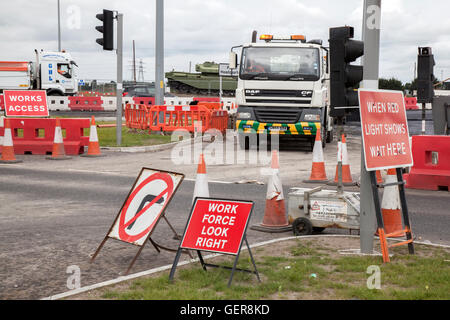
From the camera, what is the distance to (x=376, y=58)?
6262 millimetres

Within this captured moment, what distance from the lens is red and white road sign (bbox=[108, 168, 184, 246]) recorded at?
19.7ft

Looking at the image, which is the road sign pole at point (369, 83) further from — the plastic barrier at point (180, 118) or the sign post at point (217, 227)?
the plastic barrier at point (180, 118)

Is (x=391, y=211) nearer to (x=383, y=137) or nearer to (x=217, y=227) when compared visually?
(x=383, y=137)

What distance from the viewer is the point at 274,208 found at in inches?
308

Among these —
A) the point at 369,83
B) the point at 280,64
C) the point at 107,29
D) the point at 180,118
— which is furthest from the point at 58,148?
the point at 369,83

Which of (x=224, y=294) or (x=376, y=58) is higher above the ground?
(x=376, y=58)

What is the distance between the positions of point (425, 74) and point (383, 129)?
1343 centimetres

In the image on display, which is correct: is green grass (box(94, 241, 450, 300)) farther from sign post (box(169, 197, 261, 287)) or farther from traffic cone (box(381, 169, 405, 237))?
traffic cone (box(381, 169, 405, 237))

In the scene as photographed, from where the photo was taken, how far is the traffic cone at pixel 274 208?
25.3ft

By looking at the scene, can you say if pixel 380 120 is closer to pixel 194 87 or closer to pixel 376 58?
pixel 376 58

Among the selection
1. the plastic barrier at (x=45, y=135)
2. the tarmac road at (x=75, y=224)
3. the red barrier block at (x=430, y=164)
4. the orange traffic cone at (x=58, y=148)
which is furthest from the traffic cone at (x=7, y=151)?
the red barrier block at (x=430, y=164)
